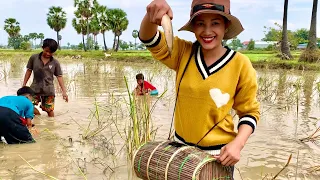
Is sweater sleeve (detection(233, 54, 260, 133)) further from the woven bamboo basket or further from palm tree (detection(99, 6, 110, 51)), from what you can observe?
palm tree (detection(99, 6, 110, 51))

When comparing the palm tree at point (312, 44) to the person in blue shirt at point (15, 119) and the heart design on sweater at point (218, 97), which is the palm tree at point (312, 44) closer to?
the person in blue shirt at point (15, 119)

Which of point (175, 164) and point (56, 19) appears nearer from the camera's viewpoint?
point (175, 164)

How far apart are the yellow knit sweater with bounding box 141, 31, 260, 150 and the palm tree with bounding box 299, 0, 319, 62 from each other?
14782mm

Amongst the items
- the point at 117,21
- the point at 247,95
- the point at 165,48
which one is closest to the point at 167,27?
the point at 165,48

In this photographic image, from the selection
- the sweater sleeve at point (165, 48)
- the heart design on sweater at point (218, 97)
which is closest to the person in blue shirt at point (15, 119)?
the sweater sleeve at point (165, 48)

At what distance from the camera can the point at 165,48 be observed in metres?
1.59

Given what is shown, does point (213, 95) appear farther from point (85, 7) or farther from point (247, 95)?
point (85, 7)

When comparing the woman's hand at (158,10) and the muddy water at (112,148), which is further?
the muddy water at (112,148)

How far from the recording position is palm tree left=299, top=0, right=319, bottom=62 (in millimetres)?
15047

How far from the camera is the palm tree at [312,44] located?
592 inches

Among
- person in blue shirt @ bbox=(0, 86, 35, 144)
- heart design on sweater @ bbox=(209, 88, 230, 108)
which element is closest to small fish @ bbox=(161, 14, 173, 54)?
heart design on sweater @ bbox=(209, 88, 230, 108)

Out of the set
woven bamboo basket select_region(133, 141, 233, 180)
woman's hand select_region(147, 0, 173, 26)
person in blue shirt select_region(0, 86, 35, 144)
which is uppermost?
woman's hand select_region(147, 0, 173, 26)

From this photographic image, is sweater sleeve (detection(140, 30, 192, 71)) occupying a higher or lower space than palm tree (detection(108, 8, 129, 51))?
lower

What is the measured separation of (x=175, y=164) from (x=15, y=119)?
2925 mm
